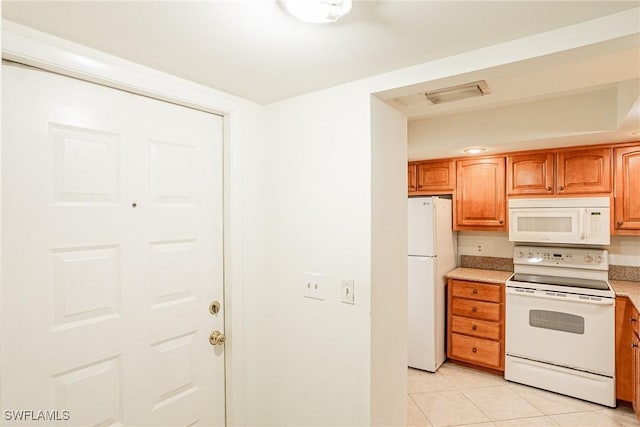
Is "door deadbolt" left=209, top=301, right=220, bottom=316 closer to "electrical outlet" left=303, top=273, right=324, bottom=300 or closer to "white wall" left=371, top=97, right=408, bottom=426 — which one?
"electrical outlet" left=303, top=273, right=324, bottom=300

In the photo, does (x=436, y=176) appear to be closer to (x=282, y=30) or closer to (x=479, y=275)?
(x=479, y=275)

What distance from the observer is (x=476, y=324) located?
3264 millimetres

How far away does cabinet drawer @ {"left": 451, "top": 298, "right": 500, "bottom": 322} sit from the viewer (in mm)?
3166

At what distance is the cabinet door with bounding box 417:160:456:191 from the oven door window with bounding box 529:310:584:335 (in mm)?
1368

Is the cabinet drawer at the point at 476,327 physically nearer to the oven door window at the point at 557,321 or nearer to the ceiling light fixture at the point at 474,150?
the oven door window at the point at 557,321

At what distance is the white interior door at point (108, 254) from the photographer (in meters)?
1.24

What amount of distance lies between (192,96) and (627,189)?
128 inches

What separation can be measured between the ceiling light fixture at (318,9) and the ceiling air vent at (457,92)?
862 millimetres

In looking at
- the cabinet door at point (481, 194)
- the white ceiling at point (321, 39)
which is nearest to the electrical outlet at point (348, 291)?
the white ceiling at point (321, 39)

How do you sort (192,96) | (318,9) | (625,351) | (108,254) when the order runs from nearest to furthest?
1. (318,9)
2. (108,254)
3. (192,96)
4. (625,351)

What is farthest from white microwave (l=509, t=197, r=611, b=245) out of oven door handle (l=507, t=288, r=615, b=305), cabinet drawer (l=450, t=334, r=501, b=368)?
cabinet drawer (l=450, t=334, r=501, b=368)

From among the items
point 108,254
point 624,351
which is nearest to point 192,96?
point 108,254

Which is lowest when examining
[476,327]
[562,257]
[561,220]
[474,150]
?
[476,327]

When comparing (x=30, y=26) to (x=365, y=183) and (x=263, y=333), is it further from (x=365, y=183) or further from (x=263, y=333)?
(x=263, y=333)
